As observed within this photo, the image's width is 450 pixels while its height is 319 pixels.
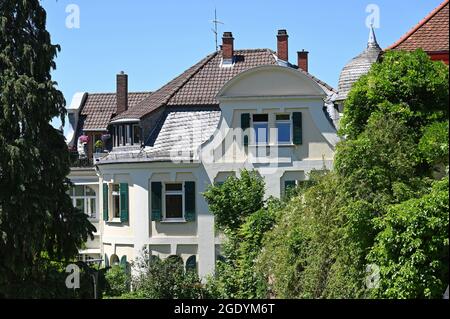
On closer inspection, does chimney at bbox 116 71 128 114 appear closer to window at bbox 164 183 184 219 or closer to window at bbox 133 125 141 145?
window at bbox 133 125 141 145

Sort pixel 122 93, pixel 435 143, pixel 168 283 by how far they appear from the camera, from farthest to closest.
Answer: pixel 122 93 < pixel 168 283 < pixel 435 143

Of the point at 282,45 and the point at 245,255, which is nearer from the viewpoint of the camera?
the point at 245,255

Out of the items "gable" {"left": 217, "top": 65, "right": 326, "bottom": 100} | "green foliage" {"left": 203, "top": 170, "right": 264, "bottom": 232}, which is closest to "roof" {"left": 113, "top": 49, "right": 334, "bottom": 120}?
"gable" {"left": 217, "top": 65, "right": 326, "bottom": 100}

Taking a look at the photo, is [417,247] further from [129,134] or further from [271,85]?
[129,134]

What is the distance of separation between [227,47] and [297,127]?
581 cm

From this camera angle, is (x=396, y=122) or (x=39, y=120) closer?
(x=396, y=122)

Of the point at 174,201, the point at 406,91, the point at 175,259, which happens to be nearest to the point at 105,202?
the point at 174,201

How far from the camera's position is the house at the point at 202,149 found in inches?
1463

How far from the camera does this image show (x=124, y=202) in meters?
39.3

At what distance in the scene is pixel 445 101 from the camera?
919 inches
